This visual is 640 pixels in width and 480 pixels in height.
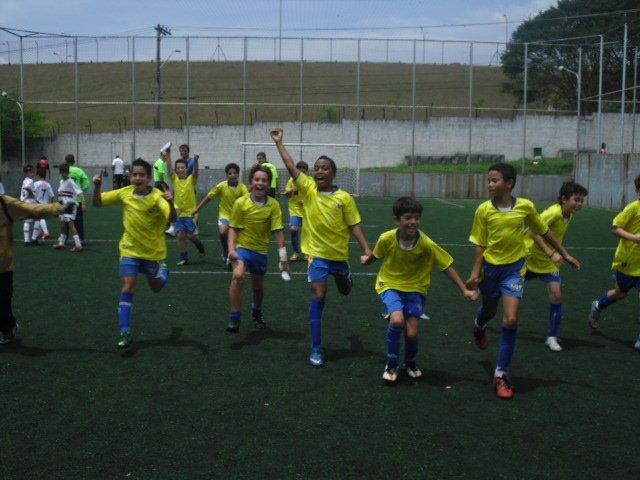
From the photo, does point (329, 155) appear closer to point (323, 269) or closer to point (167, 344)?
point (167, 344)

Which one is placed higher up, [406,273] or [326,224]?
[326,224]

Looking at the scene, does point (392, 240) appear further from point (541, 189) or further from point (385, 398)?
point (541, 189)

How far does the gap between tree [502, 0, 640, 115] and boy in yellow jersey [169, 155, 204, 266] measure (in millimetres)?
21863

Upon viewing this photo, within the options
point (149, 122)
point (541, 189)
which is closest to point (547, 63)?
point (541, 189)

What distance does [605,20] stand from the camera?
59.9 m

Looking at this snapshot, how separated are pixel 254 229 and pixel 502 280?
9.70 feet

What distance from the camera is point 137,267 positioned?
780 centimetres

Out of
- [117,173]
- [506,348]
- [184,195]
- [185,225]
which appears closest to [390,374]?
[506,348]

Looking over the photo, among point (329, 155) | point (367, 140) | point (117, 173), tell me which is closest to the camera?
point (117, 173)

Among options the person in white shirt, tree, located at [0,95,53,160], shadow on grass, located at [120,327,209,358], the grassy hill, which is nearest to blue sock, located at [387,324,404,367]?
shadow on grass, located at [120,327,209,358]

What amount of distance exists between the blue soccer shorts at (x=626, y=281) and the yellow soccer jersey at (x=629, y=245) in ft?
0.14

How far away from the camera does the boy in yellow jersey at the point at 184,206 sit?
13789 millimetres

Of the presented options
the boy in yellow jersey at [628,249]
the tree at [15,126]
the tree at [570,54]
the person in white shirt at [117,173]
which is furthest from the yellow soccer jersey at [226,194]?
the tree at [15,126]

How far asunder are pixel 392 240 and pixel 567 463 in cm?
241
